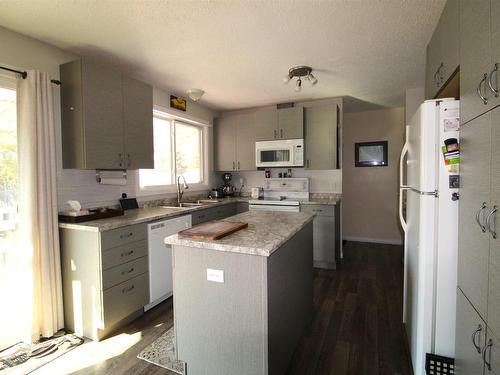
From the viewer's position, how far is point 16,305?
79.2 inches

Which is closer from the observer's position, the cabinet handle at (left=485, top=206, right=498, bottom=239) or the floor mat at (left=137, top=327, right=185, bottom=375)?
the cabinet handle at (left=485, top=206, right=498, bottom=239)

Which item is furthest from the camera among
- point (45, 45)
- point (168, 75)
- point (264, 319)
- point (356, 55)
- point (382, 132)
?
point (382, 132)

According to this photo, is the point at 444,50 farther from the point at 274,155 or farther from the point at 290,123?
the point at 274,155

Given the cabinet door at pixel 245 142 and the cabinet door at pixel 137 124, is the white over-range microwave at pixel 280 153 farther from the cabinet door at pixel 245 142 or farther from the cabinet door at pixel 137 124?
the cabinet door at pixel 137 124

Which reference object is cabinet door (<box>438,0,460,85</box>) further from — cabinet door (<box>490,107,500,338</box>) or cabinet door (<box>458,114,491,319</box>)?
cabinet door (<box>490,107,500,338</box>)

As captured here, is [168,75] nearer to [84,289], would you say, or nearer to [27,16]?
[27,16]

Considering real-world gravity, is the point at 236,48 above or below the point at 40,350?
above

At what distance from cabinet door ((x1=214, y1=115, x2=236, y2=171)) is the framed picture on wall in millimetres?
2314

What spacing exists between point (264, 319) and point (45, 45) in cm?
275

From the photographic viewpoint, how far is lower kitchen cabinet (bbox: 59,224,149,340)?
2.01 metres

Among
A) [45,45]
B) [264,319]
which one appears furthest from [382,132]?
[45,45]

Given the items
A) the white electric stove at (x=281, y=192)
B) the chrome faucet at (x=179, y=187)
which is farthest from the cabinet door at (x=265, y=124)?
the chrome faucet at (x=179, y=187)

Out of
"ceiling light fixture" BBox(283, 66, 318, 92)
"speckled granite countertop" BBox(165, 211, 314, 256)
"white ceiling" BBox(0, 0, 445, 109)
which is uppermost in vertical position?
"white ceiling" BBox(0, 0, 445, 109)

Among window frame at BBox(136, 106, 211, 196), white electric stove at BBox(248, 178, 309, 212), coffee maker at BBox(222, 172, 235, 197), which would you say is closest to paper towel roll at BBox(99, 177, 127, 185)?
window frame at BBox(136, 106, 211, 196)
